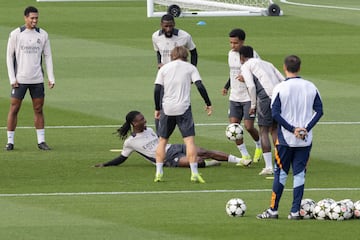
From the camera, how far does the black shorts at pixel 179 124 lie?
2036cm

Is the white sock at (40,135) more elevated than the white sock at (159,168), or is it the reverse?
the white sock at (159,168)

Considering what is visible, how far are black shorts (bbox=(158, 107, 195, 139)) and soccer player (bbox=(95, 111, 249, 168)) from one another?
1.14 m

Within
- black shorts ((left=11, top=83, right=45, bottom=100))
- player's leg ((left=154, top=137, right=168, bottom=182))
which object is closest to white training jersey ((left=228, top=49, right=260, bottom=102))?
player's leg ((left=154, top=137, right=168, bottom=182))

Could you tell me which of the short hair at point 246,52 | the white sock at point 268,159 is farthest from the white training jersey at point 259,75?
the white sock at point 268,159

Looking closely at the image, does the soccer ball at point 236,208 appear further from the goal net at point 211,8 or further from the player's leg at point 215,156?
the goal net at point 211,8

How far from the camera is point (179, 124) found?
20.5 meters

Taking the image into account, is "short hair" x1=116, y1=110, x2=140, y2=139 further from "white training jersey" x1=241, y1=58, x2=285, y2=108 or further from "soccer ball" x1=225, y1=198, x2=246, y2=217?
"soccer ball" x1=225, y1=198, x2=246, y2=217

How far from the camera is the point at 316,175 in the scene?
69.7 ft

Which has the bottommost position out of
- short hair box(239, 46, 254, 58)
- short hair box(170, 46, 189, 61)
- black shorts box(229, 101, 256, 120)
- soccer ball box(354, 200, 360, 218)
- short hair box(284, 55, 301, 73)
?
black shorts box(229, 101, 256, 120)

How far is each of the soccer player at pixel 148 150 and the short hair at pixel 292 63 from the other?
514cm

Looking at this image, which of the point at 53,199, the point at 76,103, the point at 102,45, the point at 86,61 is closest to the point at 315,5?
the point at 102,45

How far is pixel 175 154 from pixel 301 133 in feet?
17.6

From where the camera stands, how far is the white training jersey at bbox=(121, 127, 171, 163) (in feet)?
71.2

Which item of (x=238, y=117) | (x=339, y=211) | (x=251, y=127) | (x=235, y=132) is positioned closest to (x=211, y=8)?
(x=238, y=117)
